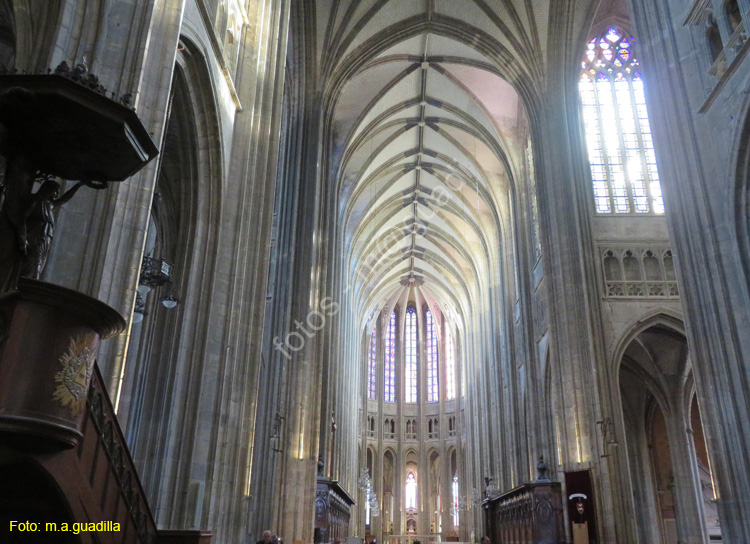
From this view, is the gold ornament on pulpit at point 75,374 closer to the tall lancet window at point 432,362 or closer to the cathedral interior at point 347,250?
the cathedral interior at point 347,250

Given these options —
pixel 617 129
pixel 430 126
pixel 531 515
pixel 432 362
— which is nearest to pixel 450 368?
pixel 432 362

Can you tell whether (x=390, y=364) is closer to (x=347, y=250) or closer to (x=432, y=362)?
(x=432, y=362)

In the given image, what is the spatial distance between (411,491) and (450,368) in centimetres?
889

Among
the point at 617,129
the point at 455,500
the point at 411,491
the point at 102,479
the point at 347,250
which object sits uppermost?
the point at 347,250

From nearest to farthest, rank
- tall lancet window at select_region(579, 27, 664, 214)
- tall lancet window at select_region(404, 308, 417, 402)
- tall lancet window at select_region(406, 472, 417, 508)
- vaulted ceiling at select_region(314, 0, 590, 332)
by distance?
tall lancet window at select_region(579, 27, 664, 214)
vaulted ceiling at select_region(314, 0, 590, 332)
tall lancet window at select_region(406, 472, 417, 508)
tall lancet window at select_region(404, 308, 417, 402)

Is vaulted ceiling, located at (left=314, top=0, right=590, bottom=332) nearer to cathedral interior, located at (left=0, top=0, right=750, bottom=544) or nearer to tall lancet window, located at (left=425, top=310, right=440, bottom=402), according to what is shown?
cathedral interior, located at (left=0, top=0, right=750, bottom=544)

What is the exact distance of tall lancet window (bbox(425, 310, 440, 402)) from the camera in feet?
146

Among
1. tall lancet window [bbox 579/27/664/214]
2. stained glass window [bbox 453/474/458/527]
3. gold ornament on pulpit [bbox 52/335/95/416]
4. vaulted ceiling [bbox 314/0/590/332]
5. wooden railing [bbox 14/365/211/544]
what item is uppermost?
vaulted ceiling [bbox 314/0/590/332]

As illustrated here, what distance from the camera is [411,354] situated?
150ft

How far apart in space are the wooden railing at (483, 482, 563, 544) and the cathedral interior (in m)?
0.10

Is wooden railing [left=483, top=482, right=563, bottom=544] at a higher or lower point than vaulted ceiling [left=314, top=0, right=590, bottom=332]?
lower

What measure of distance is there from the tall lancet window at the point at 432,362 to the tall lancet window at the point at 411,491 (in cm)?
568

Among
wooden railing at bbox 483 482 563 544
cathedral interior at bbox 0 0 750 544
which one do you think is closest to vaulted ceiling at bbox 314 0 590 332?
cathedral interior at bbox 0 0 750 544

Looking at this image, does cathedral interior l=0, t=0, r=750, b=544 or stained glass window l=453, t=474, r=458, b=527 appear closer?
cathedral interior l=0, t=0, r=750, b=544
